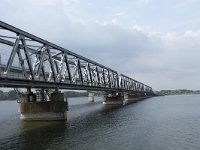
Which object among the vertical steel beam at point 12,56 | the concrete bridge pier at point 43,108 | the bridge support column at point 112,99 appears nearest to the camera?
the vertical steel beam at point 12,56

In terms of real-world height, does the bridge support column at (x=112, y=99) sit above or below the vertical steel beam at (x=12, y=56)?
below

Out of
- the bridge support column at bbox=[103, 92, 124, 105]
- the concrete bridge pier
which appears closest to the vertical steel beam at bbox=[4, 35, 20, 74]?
the concrete bridge pier

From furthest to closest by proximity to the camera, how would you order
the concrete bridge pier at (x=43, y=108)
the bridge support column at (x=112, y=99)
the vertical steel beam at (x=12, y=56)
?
the bridge support column at (x=112, y=99) → the concrete bridge pier at (x=43, y=108) → the vertical steel beam at (x=12, y=56)

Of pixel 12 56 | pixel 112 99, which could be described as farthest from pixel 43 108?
pixel 112 99

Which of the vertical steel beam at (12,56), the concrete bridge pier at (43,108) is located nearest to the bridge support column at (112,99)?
the concrete bridge pier at (43,108)

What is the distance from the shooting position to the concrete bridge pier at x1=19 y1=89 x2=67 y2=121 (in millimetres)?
63928

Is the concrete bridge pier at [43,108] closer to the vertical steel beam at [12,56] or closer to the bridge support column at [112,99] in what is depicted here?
the vertical steel beam at [12,56]

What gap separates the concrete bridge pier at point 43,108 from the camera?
63.9m

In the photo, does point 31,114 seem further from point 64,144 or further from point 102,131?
point 64,144

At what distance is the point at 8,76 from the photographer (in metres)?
44.8

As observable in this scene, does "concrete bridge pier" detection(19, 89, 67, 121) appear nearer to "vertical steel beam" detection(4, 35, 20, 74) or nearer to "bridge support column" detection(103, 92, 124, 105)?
"vertical steel beam" detection(4, 35, 20, 74)

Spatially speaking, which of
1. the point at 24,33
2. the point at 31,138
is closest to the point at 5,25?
the point at 24,33

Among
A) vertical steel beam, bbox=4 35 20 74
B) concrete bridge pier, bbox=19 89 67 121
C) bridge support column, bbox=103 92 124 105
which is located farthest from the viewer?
bridge support column, bbox=103 92 124 105

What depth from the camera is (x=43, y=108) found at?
64312 millimetres
